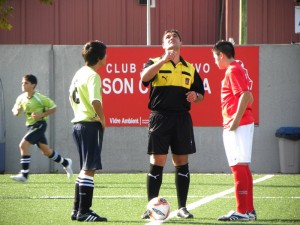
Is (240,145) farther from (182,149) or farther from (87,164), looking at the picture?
(87,164)

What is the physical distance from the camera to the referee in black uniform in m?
10.0

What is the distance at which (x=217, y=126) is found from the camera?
56.4 ft

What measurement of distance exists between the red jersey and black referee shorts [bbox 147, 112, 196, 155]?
553 millimetres

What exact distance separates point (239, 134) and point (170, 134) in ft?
2.76

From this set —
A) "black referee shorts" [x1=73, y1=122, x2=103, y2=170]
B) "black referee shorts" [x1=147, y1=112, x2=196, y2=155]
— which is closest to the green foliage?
"black referee shorts" [x1=73, y1=122, x2=103, y2=170]

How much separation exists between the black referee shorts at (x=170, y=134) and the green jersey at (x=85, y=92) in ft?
2.41

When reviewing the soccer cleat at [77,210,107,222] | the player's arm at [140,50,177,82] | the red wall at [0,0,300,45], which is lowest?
the soccer cleat at [77,210,107,222]

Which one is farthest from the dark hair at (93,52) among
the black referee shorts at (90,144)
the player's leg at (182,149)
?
the player's leg at (182,149)

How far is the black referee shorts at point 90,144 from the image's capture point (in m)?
9.68

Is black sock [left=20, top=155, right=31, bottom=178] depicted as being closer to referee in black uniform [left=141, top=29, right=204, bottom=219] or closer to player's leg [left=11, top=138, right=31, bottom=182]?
player's leg [left=11, top=138, right=31, bottom=182]

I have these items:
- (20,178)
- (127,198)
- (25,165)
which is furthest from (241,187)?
(25,165)

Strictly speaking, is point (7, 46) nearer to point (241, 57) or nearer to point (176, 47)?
point (241, 57)

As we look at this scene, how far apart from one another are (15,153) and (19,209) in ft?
21.9

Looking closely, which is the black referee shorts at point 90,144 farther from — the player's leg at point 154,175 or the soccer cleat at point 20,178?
the soccer cleat at point 20,178
